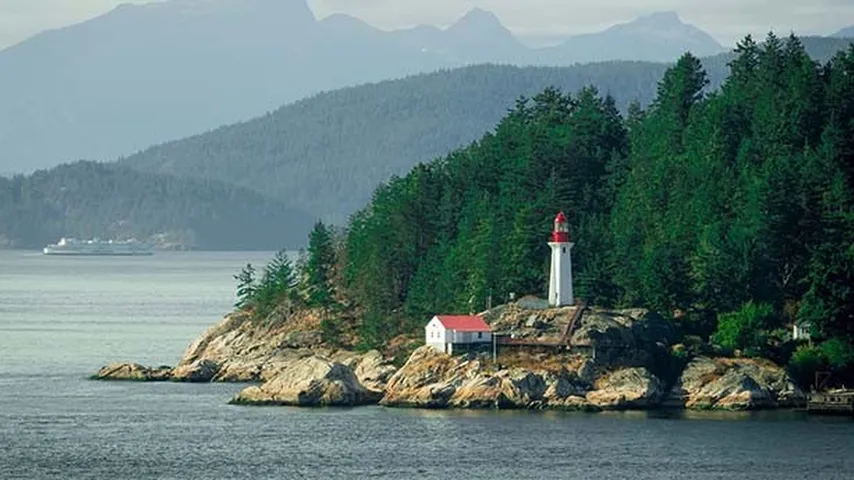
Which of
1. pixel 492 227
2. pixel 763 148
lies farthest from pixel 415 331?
pixel 763 148

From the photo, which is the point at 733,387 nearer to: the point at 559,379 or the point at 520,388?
the point at 559,379

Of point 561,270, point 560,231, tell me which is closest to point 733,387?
point 561,270

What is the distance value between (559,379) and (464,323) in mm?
5822

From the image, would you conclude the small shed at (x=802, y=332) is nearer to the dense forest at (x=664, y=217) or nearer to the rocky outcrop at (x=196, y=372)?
the dense forest at (x=664, y=217)

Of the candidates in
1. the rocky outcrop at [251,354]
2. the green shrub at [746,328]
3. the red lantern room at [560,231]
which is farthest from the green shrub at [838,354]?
the rocky outcrop at [251,354]

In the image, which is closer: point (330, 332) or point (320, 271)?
point (330, 332)

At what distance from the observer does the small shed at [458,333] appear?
89.4 metres

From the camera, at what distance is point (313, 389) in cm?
8850

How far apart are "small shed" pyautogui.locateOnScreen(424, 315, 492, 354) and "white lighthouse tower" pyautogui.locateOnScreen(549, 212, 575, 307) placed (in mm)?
4091

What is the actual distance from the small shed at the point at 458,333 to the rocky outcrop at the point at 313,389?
364 cm

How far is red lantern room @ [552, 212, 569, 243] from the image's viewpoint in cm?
9306

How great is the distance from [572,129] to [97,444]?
41417 millimetres

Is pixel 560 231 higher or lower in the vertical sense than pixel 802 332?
higher

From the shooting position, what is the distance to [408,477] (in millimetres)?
70562
